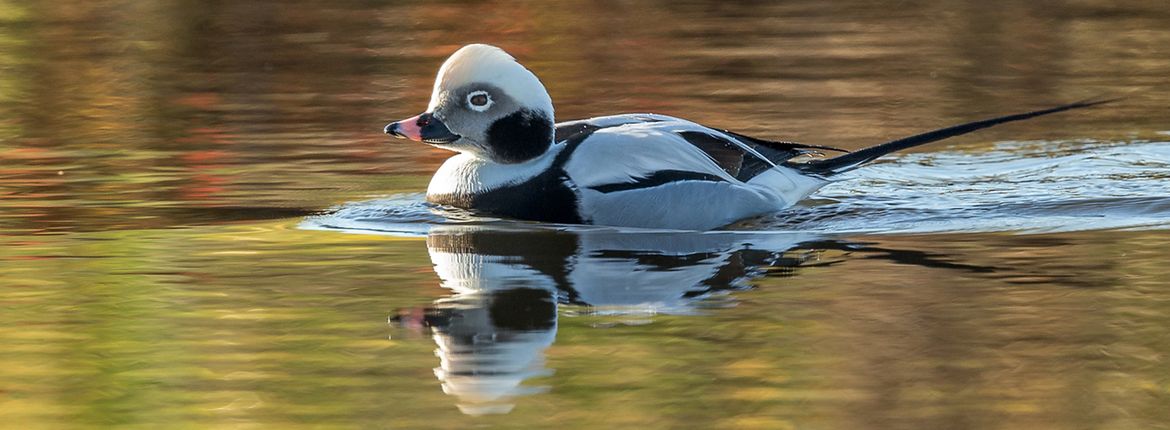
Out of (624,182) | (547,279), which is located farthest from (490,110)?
(547,279)

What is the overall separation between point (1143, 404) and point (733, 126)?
6.93 meters

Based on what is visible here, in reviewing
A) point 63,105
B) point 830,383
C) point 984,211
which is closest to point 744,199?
point 984,211

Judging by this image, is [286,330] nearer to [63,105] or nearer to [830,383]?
[830,383]

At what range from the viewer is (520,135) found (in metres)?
8.62

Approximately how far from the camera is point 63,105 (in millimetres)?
13297

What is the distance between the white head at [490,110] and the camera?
28.2 ft

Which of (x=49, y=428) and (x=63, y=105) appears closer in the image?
(x=49, y=428)

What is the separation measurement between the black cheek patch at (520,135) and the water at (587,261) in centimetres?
34

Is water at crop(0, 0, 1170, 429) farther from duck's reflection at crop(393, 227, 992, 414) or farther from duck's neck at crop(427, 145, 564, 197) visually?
duck's neck at crop(427, 145, 564, 197)

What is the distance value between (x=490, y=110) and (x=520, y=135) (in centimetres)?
19

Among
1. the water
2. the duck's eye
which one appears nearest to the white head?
the duck's eye

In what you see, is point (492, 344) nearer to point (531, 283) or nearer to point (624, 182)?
point (531, 283)

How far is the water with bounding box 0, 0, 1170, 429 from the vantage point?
17.1 ft

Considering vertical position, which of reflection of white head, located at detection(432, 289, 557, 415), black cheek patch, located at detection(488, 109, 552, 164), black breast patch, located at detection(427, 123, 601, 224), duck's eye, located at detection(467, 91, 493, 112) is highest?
duck's eye, located at detection(467, 91, 493, 112)
